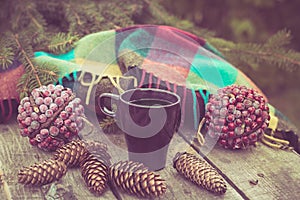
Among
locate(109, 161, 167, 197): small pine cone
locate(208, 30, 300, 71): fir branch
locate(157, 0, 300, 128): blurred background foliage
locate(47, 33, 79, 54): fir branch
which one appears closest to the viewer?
locate(109, 161, 167, 197): small pine cone

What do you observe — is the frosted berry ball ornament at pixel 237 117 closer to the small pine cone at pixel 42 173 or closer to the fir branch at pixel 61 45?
the small pine cone at pixel 42 173

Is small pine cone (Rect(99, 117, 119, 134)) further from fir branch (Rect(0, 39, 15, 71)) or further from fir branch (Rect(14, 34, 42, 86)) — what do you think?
fir branch (Rect(0, 39, 15, 71))

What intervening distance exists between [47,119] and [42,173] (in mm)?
165

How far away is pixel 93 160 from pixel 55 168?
0.25 ft

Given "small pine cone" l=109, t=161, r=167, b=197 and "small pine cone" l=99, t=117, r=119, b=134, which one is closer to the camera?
"small pine cone" l=109, t=161, r=167, b=197

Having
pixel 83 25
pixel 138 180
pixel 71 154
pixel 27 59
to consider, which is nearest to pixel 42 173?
pixel 71 154

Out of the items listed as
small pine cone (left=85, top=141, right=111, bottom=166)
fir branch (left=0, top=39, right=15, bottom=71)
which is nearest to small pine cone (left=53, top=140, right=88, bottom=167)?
small pine cone (left=85, top=141, right=111, bottom=166)

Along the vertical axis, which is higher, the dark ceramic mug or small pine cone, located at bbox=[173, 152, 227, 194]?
the dark ceramic mug

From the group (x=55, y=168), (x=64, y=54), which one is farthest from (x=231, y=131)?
(x=64, y=54)

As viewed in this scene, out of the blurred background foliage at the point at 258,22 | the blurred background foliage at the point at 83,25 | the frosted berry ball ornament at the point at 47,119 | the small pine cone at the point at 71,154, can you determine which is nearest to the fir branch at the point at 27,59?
the blurred background foliage at the point at 83,25

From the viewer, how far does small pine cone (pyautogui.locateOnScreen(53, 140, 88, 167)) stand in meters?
0.92

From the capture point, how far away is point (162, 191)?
832mm

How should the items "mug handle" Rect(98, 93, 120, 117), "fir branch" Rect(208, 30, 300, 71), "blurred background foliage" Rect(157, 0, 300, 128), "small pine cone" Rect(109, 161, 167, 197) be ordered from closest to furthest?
"small pine cone" Rect(109, 161, 167, 197) < "mug handle" Rect(98, 93, 120, 117) < "fir branch" Rect(208, 30, 300, 71) < "blurred background foliage" Rect(157, 0, 300, 128)

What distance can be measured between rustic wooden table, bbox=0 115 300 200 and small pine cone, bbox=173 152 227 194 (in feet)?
0.05
